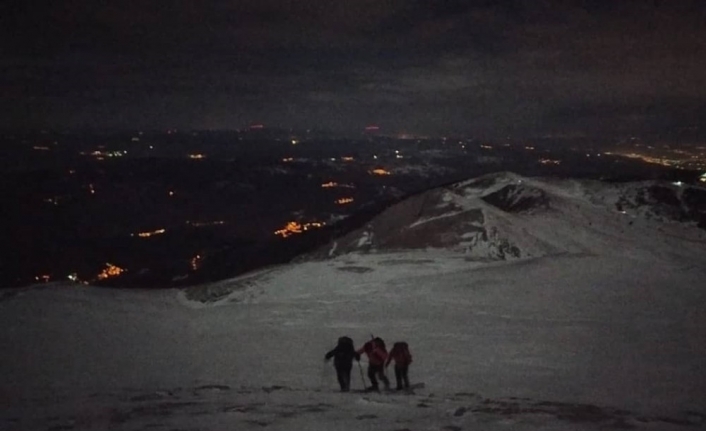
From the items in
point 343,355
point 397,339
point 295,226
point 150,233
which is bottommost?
point 150,233

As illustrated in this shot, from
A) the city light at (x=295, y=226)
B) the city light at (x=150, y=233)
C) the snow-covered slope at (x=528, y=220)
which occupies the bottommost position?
the city light at (x=150, y=233)

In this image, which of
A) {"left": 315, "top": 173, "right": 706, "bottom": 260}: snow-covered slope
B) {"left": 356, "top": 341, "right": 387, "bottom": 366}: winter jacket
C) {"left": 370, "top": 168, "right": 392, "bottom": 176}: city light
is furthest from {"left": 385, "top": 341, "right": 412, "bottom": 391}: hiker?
{"left": 370, "top": 168, "right": 392, "bottom": 176}: city light

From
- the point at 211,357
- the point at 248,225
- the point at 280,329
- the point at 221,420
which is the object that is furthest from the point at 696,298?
the point at 248,225

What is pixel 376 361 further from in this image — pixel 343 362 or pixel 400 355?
pixel 343 362

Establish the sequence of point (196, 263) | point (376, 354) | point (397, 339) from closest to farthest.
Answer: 1. point (376, 354)
2. point (397, 339)
3. point (196, 263)

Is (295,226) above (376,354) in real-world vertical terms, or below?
below

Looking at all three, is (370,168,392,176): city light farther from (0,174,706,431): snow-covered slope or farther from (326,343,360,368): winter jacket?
(326,343,360,368): winter jacket

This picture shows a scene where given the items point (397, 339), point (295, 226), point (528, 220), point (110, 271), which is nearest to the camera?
point (397, 339)

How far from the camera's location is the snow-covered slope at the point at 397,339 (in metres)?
9.18

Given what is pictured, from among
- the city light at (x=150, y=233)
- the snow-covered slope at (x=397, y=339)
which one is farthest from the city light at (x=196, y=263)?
the snow-covered slope at (x=397, y=339)

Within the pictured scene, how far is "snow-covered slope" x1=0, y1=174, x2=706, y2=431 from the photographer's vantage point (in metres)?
9.18

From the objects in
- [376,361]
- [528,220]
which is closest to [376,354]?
[376,361]

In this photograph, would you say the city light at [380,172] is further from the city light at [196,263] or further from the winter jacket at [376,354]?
the winter jacket at [376,354]

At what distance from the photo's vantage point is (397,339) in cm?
1586
